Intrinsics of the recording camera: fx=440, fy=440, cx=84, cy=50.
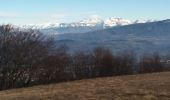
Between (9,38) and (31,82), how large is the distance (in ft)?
35.3

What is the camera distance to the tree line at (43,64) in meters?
67.3

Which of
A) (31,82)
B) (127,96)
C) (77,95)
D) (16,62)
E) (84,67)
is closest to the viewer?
(127,96)

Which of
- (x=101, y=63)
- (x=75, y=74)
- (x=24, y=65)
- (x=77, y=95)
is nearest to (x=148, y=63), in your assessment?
(x=101, y=63)

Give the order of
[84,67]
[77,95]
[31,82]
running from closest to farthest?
[77,95] → [31,82] → [84,67]

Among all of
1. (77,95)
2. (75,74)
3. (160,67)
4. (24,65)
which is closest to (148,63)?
(160,67)

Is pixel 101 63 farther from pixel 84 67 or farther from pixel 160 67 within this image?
pixel 160 67

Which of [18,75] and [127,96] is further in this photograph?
[18,75]

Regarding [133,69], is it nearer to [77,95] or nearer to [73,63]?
[73,63]

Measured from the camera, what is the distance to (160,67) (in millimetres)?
75312

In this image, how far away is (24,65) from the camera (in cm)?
6938

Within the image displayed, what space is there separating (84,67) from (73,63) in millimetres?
3879

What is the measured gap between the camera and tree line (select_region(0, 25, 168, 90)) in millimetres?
67312

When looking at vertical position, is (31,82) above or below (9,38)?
below

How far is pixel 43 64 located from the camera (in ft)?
234
